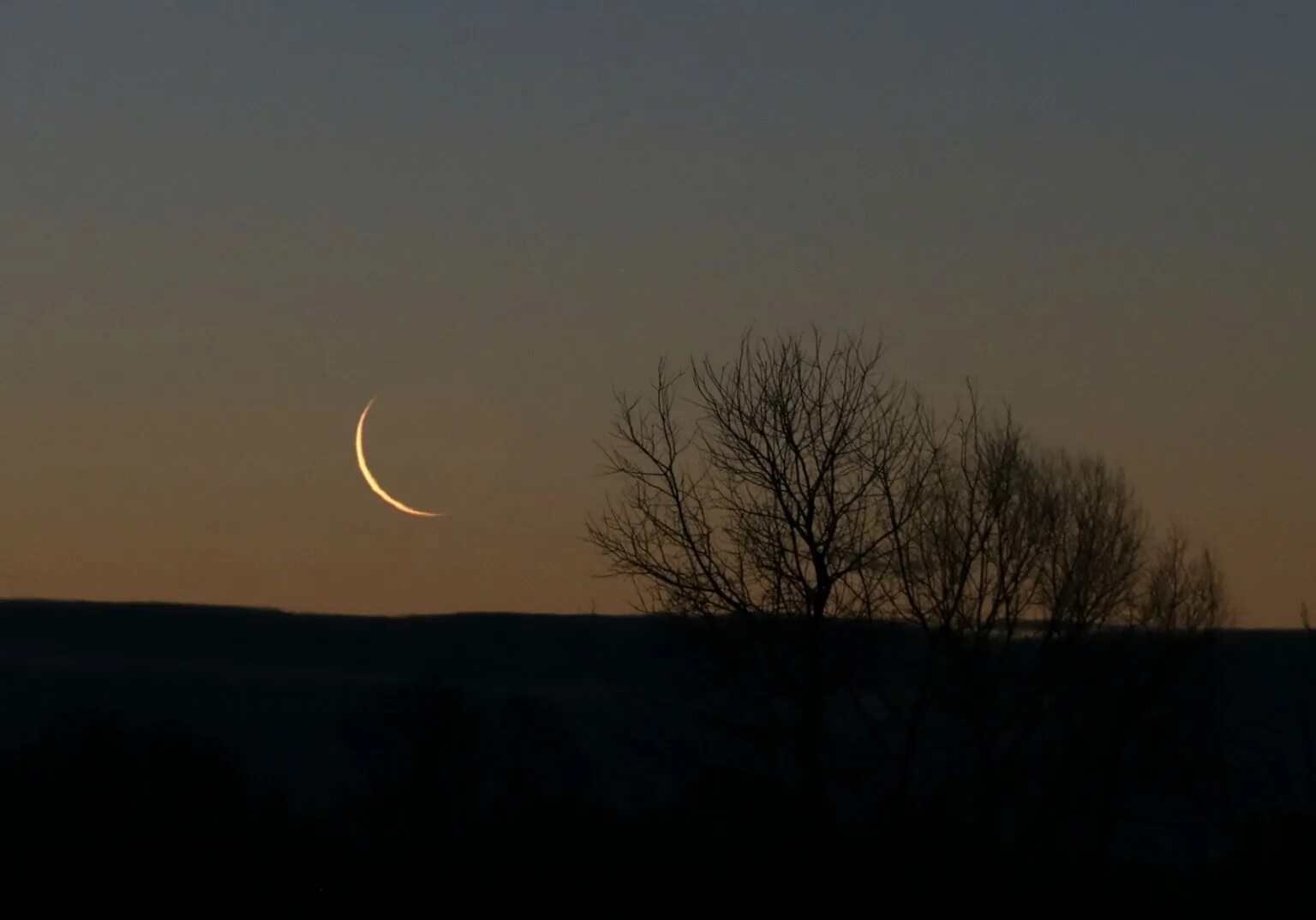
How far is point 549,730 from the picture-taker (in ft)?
189

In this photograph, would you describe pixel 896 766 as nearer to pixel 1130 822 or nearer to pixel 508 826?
pixel 508 826

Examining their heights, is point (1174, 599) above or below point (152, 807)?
above

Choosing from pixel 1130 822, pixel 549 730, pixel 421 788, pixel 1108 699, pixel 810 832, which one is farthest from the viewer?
pixel 549 730

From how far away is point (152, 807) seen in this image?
2691 cm

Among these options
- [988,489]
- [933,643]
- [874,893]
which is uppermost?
[988,489]

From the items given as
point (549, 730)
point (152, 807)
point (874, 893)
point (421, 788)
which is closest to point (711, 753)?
point (874, 893)

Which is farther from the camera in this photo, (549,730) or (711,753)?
(549,730)

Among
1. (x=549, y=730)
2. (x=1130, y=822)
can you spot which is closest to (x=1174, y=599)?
(x=1130, y=822)

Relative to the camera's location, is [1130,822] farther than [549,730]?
No

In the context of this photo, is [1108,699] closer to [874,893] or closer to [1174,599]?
[1174,599]

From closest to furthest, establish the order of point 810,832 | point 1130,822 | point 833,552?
point 810,832
point 833,552
point 1130,822

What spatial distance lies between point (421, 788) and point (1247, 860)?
25679 mm

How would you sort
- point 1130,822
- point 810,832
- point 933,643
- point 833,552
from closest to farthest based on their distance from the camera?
1. point 810,832
2. point 833,552
3. point 933,643
4. point 1130,822

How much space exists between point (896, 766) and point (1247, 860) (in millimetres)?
6781
